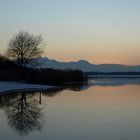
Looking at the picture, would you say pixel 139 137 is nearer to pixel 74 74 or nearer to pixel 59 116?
pixel 59 116

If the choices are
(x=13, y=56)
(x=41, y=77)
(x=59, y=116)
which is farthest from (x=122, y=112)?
(x=13, y=56)

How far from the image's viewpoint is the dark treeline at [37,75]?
69.3 meters

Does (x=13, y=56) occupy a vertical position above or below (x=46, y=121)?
above

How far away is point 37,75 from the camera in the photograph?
79.8m

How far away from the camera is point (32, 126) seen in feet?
48.6

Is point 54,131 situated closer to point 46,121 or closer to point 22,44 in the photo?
point 46,121

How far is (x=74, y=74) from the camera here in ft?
247

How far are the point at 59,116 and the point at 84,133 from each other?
4.85m

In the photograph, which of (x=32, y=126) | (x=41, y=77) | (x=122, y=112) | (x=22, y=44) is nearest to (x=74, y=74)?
(x=41, y=77)

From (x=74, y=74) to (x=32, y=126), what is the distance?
2379 inches

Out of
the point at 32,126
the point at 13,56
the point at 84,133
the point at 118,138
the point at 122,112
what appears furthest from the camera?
the point at 13,56

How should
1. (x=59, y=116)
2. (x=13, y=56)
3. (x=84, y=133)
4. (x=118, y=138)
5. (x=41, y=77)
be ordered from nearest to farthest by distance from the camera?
(x=118, y=138)
(x=84, y=133)
(x=59, y=116)
(x=41, y=77)
(x=13, y=56)

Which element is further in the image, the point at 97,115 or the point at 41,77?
the point at 41,77

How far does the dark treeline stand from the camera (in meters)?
69.3
